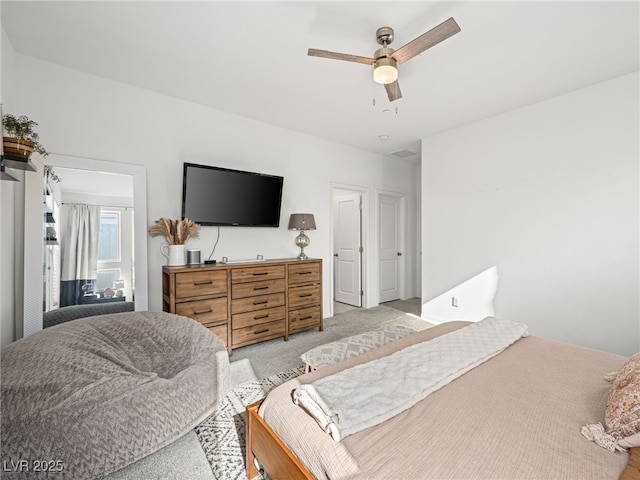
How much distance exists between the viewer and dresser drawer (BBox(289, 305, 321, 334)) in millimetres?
3508

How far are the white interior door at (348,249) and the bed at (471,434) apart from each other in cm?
356

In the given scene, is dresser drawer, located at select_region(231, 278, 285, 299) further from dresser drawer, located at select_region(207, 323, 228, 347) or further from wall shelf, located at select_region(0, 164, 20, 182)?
wall shelf, located at select_region(0, 164, 20, 182)

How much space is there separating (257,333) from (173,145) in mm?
2258

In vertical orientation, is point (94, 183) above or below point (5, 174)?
above

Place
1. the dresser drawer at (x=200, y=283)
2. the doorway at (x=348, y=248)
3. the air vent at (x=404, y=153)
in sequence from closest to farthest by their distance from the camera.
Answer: the dresser drawer at (x=200, y=283) → the air vent at (x=404, y=153) → the doorway at (x=348, y=248)

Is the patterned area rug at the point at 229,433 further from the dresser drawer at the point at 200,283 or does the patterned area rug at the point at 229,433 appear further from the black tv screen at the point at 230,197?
the black tv screen at the point at 230,197

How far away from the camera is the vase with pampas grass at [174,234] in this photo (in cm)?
284

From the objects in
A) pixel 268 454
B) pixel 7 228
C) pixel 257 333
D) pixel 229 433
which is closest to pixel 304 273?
pixel 257 333

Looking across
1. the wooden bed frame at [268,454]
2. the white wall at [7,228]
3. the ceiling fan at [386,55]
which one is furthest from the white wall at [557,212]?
the white wall at [7,228]

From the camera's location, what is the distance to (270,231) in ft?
12.5

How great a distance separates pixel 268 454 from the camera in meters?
1.24

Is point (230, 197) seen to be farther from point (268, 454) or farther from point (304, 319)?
point (268, 454)

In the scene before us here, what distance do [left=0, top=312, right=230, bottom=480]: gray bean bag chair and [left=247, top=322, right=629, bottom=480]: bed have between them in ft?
1.73

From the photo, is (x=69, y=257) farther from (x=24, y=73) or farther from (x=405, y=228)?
(x=405, y=228)
